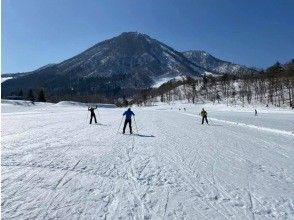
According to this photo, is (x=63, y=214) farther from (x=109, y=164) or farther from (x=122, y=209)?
(x=109, y=164)

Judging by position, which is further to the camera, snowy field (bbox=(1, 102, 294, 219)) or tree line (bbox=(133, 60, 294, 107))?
tree line (bbox=(133, 60, 294, 107))

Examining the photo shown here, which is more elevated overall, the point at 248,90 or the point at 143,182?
the point at 248,90

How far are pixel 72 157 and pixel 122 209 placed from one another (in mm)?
7179

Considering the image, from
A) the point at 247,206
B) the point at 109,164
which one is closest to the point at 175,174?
the point at 109,164

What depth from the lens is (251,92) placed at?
5605 inches

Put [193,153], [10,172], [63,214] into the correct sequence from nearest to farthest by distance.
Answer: [63,214], [10,172], [193,153]

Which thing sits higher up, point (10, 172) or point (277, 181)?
point (10, 172)

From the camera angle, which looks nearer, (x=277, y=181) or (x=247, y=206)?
(x=247, y=206)

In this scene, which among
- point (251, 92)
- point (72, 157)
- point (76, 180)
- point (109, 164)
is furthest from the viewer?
point (251, 92)

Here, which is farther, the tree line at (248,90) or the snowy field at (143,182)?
the tree line at (248,90)

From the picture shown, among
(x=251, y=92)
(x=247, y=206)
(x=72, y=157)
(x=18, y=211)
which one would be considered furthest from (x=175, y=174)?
(x=251, y=92)

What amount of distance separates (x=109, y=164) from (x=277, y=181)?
5.98 m

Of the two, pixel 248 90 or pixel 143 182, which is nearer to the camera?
pixel 143 182

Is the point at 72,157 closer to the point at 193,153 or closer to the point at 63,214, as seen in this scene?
the point at 193,153
